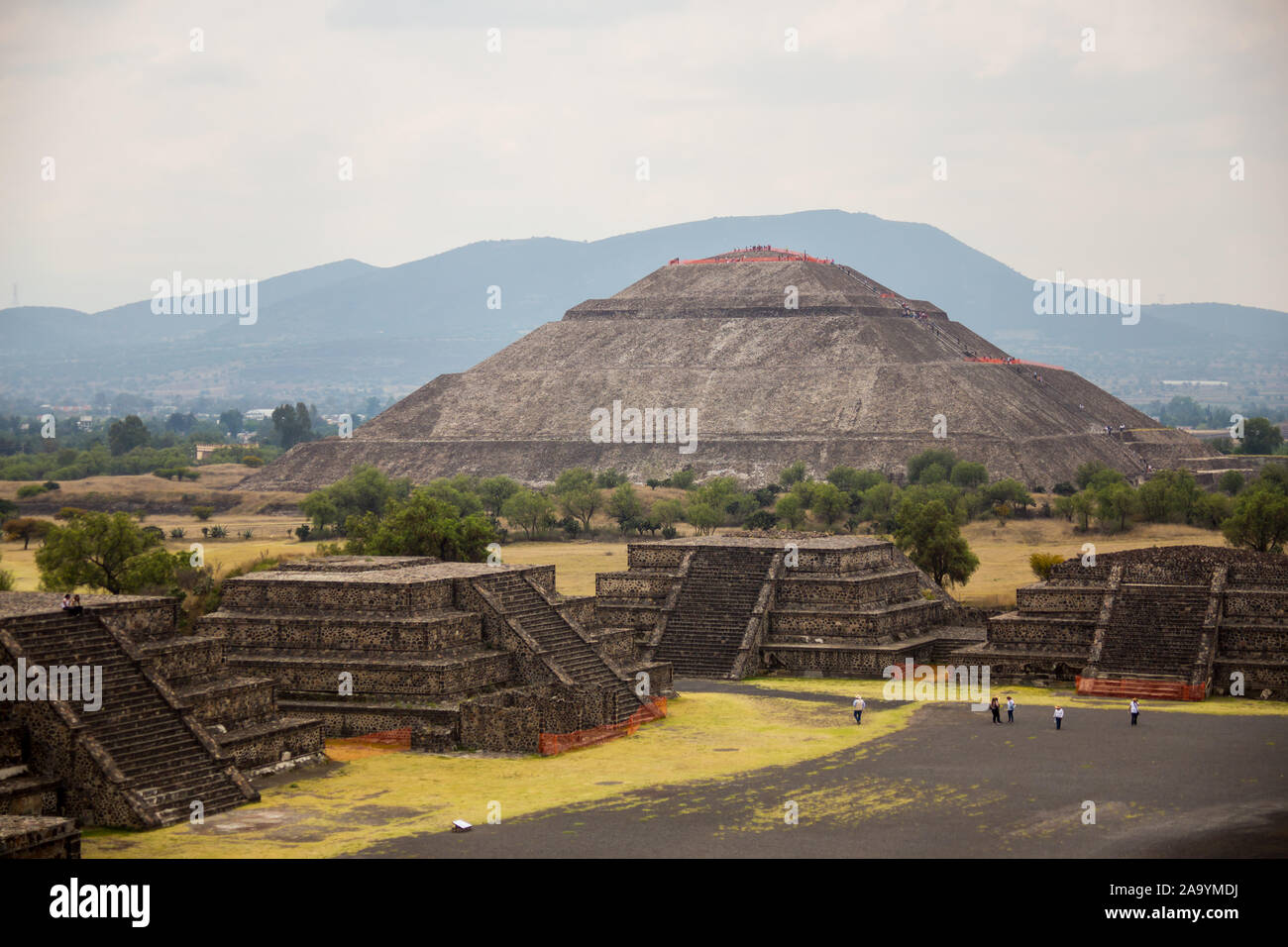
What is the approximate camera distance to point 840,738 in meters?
39.1

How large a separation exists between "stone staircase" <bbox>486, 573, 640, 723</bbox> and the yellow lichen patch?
1.42 metres

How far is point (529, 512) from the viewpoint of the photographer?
96750mm

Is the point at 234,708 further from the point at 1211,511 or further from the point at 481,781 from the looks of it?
the point at 1211,511

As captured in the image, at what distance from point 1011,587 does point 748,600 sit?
19782 mm

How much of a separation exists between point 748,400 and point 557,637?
9849 cm

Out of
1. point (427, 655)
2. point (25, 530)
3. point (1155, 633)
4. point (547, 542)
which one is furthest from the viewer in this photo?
point (547, 542)

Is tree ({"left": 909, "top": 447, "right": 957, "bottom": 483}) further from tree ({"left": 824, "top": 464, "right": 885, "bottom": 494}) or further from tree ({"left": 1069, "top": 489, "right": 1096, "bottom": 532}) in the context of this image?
tree ({"left": 1069, "top": 489, "right": 1096, "bottom": 532})

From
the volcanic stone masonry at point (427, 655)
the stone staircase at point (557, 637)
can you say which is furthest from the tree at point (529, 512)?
the volcanic stone masonry at point (427, 655)

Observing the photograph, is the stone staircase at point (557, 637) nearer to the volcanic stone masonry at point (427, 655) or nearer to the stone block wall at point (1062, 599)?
the volcanic stone masonry at point (427, 655)

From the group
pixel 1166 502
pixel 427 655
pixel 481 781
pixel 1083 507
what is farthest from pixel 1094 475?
pixel 481 781

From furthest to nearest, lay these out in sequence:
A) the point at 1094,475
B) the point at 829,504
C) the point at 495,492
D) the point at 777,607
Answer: the point at 1094,475 < the point at 495,492 < the point at 829,504 < the point at 777,607

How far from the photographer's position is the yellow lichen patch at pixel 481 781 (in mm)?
28969

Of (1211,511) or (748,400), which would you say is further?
(748,400)

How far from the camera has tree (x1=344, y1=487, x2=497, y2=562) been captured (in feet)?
193
